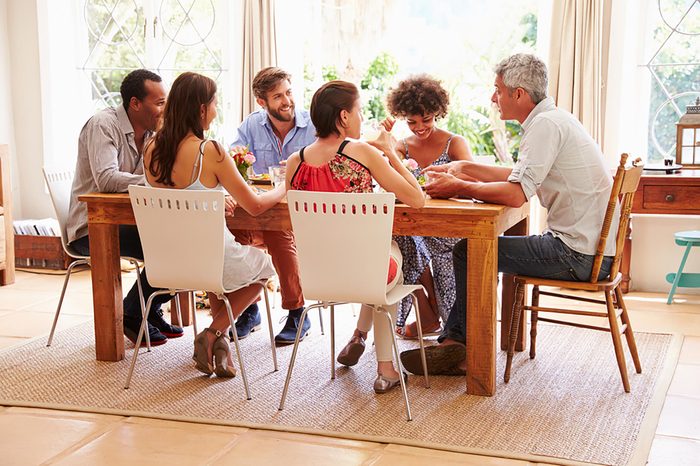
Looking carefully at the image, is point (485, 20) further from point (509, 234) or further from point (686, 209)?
point (509, 234)

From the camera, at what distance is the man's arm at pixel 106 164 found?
12.8ft

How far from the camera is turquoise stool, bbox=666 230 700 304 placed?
4.82 m

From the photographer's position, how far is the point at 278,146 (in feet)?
15.1

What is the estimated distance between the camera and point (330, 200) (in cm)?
302

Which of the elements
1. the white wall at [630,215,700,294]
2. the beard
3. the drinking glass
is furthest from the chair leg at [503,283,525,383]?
the white wall at [630,215,700,294]

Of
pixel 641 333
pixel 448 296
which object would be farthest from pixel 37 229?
pixel 641 333

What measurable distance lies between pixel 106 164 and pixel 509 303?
1861 mm

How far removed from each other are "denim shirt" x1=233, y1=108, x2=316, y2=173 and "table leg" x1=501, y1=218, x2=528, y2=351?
46.4 inches

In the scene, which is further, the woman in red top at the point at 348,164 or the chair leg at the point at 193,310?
the chair leg at the point at 193,310

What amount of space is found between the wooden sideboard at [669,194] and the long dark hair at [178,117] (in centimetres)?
249

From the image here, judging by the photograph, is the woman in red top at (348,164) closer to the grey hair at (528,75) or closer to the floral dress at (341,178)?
the floral dress at (341,178)

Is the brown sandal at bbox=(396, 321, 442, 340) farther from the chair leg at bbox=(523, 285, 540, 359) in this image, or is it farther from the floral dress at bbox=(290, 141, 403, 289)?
the floral dress at bbox=(290, 141, 403, 289)

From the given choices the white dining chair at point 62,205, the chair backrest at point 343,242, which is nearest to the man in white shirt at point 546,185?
the chair backrest at point 343,242

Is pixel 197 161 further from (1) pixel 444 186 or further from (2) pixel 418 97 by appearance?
(2) pixel 418 97
